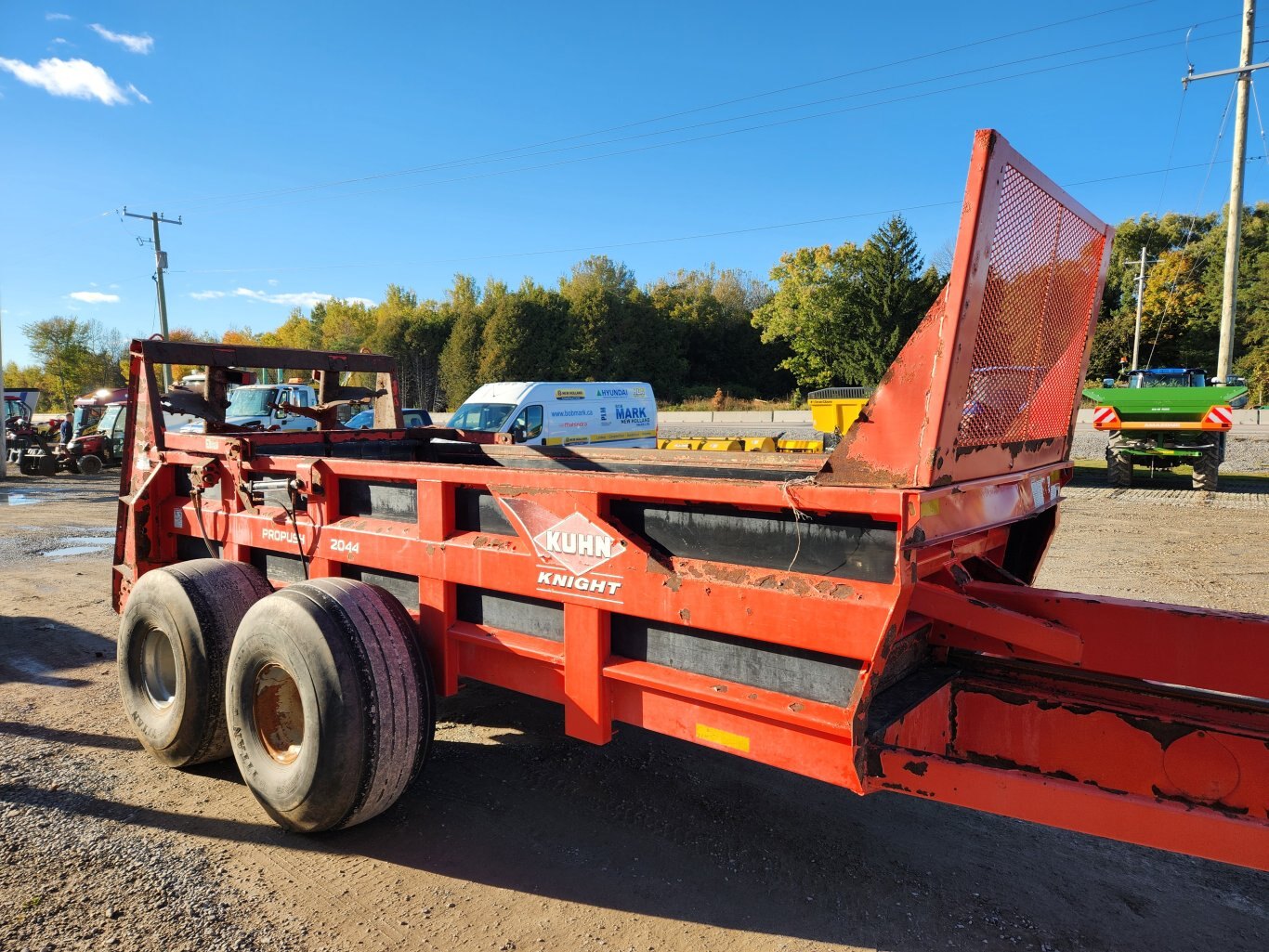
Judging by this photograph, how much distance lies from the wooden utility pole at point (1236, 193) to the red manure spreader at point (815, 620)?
1907cm

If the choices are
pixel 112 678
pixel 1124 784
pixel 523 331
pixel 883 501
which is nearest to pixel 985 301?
pixel 883 501

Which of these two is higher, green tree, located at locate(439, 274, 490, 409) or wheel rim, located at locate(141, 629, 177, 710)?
green tree, located at locate(439, 274, 490, 409)

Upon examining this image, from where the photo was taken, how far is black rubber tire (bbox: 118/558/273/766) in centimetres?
365

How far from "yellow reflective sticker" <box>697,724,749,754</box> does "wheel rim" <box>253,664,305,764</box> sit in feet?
5.54

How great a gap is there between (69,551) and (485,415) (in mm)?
7968

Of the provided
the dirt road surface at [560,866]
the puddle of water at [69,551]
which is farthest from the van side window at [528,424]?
the dirt road surface at [560,866]

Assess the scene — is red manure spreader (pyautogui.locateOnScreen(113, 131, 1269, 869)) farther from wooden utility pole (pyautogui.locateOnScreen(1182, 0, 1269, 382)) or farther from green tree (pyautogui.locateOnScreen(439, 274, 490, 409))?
green tree (pyautogui.locateOnScreen(439, 274, 490, 409))

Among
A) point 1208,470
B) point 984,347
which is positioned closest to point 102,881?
point 984,347

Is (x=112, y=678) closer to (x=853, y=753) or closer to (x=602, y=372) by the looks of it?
(x=853, y=753)

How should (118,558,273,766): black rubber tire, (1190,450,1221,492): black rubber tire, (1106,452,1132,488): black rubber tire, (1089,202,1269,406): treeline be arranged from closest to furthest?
(118,558,273,766): black rubber tire → (1190,450,1221,492): black rubber tire → (1106,452,1132,488): black rubber tire → (1089,202,1269,406): treeline

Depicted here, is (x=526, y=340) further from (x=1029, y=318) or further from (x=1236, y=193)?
(x=1029, y=318)

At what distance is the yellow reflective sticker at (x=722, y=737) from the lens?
101 inches

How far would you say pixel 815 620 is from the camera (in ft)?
7.57

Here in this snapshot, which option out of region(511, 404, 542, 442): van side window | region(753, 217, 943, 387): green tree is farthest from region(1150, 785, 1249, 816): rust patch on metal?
region(753, 217, 943, 387): green tree
